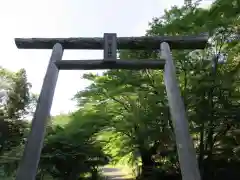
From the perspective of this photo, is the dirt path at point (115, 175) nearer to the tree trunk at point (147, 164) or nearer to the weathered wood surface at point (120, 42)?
the tree trunk at point (147, 164)

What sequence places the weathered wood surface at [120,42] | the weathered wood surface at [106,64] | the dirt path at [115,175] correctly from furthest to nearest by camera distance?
the dirt path at [115,175]
the weathered wood surface at [120,42]
the weathered wood surface at [106,64]

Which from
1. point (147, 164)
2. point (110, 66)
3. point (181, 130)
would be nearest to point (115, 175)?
point (147, 164)

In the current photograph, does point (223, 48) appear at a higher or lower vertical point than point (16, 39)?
higher

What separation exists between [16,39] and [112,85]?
382 centimetres

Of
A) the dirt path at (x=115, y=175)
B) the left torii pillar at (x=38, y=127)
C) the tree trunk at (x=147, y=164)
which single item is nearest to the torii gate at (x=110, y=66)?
the left torii pillar at (x=38, y=127)

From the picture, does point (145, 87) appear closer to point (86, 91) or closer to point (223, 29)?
point (86, 91)

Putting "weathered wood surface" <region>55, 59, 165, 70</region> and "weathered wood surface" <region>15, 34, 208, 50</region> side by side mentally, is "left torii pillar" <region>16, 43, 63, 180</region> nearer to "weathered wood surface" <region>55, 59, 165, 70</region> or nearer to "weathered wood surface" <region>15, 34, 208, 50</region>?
"weathered wood surface" <region>55, 59, 165, 70</region>

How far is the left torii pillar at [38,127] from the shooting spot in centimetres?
338

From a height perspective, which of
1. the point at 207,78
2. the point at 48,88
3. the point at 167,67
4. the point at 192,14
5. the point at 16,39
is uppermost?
the point at 192,14

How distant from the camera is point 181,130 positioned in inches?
147

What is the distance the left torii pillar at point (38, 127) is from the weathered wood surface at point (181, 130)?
1.94 m

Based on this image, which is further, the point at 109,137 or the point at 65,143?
the point at 109,137

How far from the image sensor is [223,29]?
25.6 feet

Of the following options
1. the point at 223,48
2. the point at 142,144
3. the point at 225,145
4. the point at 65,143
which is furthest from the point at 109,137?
the point at 223,48
